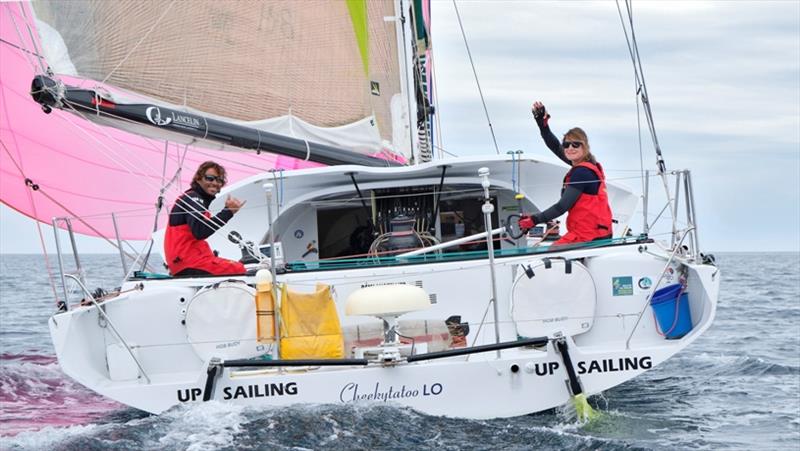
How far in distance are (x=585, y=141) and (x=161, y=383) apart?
10.3ft

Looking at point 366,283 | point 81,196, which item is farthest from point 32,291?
point 366,283

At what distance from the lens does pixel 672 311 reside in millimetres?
6723

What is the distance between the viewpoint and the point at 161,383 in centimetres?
634

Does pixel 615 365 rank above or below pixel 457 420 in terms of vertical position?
above

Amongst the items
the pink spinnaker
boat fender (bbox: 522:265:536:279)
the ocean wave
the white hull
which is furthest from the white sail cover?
boat fender (bbox: 522:265:536:279)

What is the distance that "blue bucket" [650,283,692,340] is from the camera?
6.70 m

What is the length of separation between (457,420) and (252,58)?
360cm

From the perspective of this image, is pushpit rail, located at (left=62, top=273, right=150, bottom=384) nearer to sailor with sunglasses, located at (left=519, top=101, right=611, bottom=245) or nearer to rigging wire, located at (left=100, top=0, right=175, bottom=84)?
rigging wire, located at (left=100, top=0, right=175, bottom=84)

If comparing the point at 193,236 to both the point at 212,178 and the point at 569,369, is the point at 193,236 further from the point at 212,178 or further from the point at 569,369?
the point at 569,369

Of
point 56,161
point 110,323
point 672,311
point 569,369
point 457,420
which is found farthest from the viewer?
point 56,161

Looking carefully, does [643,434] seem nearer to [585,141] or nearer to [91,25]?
[585,141]

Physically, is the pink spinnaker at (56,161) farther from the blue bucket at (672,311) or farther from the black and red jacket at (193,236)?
the blue bucket at (672,311)

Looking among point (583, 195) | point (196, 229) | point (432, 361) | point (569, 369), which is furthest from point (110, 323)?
point (583, 195)

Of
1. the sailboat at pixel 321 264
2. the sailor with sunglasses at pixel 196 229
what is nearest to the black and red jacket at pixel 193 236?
the sailor with sunglasses at pixel 196 229
